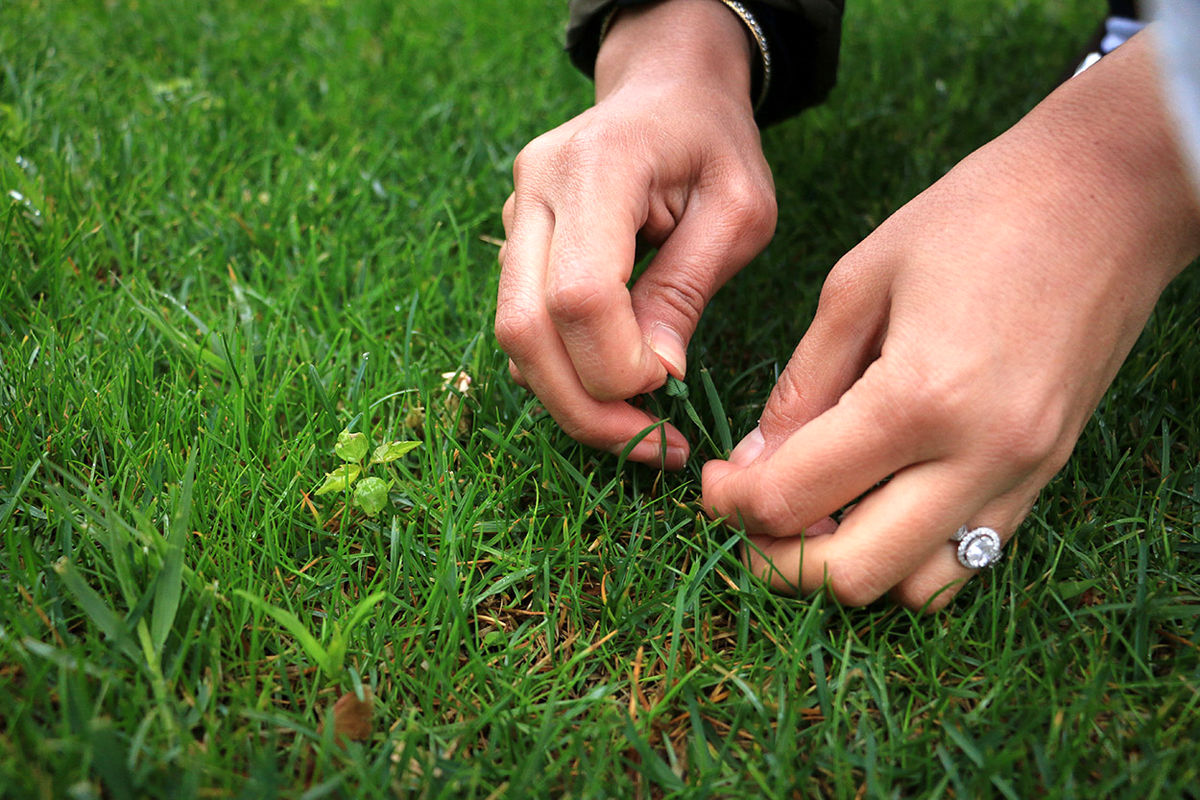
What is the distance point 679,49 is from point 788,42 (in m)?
0.39

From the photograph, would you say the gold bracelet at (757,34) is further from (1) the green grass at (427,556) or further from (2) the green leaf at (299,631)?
(2) the green leaf at (299,631)

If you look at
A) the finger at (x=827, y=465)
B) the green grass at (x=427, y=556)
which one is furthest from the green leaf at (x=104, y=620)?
the finger at (x=827, y=465)

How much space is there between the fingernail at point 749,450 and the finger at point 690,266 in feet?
0.49

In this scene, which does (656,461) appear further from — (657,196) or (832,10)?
(832,10)

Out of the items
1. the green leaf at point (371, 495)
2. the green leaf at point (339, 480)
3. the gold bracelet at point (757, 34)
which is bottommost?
the green leaf at point (371, 495)

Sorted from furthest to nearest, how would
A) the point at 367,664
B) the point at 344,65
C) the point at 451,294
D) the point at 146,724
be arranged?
the point at 344,65, the point at 451,294, the point at 367,664, the point at 146,724

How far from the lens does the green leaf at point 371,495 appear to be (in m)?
1.35

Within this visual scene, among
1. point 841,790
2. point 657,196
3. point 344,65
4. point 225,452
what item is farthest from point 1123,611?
point 344,65

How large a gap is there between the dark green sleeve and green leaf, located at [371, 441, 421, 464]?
102 cm

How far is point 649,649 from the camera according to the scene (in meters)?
1.29

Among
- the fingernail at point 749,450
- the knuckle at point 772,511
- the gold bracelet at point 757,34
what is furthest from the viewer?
the gold bracelet at point 757,34

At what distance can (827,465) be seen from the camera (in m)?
1.15

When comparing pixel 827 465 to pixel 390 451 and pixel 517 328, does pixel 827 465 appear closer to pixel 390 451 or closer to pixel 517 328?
pixel 517 328

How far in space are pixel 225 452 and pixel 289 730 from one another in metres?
0.52
